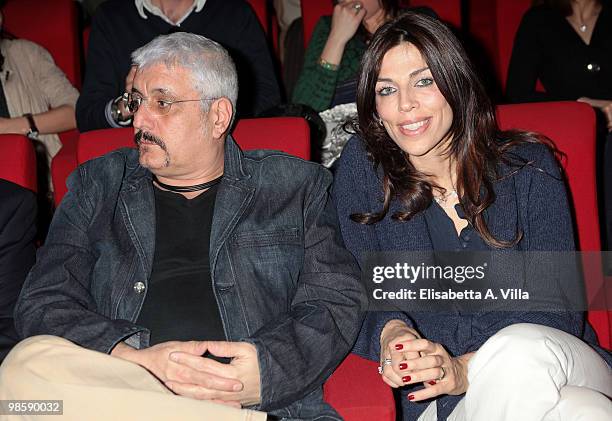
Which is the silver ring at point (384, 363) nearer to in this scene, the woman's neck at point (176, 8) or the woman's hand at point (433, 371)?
the woman's hand at point (433, 371)

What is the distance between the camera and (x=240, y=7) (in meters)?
2.52

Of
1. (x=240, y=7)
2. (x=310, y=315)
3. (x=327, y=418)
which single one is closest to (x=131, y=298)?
(x=310, y=315)

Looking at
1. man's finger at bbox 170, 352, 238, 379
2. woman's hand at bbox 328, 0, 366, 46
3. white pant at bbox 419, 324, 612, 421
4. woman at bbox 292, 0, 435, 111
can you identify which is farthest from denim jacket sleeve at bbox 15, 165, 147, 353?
woman's hand at bbox 328, 0, 366, 46

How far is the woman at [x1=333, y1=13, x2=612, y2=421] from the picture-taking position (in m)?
1.64

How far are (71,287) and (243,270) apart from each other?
0.34m

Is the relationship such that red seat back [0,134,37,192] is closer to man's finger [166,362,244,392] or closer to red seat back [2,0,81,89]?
man's finger [166,362,244,392]

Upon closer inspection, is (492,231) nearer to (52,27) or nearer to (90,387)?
(90,387)

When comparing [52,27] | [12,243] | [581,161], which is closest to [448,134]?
[581,161]

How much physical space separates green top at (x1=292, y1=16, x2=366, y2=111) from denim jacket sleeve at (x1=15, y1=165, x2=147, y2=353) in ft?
2.83

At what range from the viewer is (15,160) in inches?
77.0

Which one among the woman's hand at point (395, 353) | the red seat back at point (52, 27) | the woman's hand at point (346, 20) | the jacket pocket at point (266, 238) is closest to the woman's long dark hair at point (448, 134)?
the jacket pocket at point (266, 238)

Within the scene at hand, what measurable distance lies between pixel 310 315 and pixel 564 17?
169 centimetres

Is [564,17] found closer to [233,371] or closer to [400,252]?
[400,252]

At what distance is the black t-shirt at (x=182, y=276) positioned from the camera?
1.67 meters
